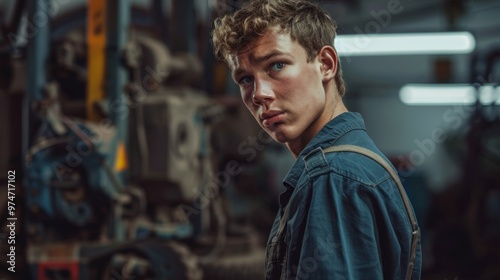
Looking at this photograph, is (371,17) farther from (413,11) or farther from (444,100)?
(444,100)

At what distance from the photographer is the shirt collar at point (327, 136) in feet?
4.15

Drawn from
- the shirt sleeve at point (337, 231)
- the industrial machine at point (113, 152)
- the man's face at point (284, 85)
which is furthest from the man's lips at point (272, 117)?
the industrial machine at point (113, 152)

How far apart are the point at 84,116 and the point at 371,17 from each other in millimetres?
3085

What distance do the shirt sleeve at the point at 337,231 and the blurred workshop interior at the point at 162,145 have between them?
1.91 metres

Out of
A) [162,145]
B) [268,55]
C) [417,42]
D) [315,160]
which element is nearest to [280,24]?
[268,55]

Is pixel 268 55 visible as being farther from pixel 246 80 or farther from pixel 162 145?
pixel 162 145

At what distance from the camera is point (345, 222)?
111 centimetres

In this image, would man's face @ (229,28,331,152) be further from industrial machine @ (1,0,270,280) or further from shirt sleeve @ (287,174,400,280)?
industrial machine @ (1,0,270,280)

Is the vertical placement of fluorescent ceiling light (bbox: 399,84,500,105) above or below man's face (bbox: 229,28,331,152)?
above

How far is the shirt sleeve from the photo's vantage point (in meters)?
A: 1.09

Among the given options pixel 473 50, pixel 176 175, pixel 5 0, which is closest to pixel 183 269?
pixel 176 175

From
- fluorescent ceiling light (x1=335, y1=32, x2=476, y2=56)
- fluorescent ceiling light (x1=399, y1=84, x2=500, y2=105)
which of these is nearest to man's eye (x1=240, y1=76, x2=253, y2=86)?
fluorescent ceiling light (x1=335, y1=32, x2=476, y2=56)

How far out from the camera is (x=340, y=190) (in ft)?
3.68

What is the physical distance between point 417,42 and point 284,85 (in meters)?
4.86
